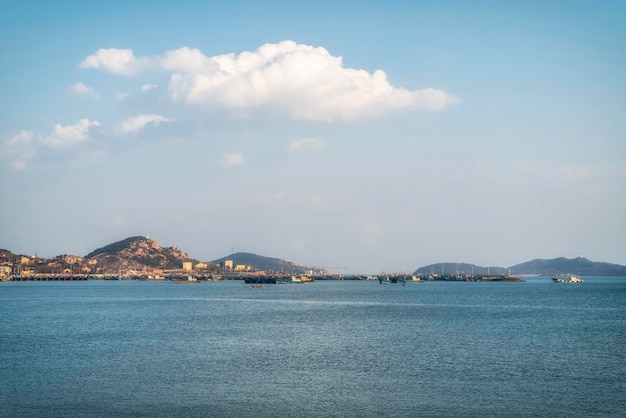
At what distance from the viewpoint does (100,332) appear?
6756 cm

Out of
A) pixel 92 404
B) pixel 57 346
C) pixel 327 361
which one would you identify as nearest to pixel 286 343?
pixel 327 361

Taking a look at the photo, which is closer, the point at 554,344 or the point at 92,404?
the point at 92,404

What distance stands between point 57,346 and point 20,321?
1190 inches

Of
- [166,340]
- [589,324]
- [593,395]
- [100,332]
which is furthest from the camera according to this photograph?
[589,324]

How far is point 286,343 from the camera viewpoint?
185 ft

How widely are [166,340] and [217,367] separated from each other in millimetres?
17931

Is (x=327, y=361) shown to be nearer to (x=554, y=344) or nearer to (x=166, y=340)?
(x=166, y=340)

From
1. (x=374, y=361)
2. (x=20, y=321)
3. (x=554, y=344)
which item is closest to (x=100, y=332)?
(x=20, y=321)

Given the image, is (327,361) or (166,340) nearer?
(327,361)

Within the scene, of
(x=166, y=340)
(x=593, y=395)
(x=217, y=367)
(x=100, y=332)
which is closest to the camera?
(x=593, y=395)

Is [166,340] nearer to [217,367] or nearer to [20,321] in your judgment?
[217,367]

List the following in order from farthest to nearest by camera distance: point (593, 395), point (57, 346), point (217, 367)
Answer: point (57, 346) → point (217, 367) → point (593, 395)

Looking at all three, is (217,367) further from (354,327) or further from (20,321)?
(20,321)

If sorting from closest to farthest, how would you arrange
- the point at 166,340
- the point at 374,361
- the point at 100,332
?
the point at 374,361
the point at 166,340
the point at 100,332
